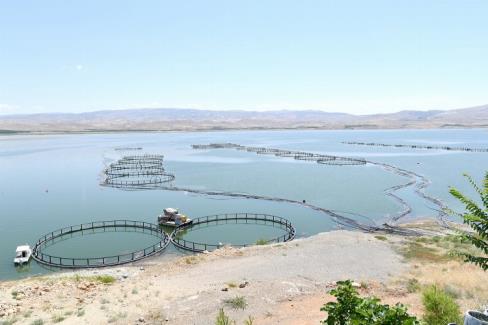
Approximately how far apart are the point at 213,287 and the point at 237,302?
4.10 meters

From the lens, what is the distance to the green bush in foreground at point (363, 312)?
30.6 feet

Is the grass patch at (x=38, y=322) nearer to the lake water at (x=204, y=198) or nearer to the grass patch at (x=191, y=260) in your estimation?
the grass patch at (x=191, y=260)

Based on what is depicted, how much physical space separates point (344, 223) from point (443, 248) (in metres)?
18.5

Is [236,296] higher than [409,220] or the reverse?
higher

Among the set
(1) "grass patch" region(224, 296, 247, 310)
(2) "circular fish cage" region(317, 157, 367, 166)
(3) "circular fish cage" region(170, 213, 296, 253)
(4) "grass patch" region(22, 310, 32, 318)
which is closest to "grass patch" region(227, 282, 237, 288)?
(1) "grass patch" region(224, 296, 247, 310)

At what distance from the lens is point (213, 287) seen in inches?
1061

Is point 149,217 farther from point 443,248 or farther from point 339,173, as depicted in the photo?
point 339,173

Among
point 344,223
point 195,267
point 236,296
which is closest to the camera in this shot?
point 236,296

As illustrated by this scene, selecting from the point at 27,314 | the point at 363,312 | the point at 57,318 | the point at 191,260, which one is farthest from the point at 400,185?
the point at 363,312

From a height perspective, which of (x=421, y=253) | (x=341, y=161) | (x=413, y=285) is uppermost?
(x=413, y=285)

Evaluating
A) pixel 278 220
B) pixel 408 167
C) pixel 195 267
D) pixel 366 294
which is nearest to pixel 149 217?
pixel 278 220

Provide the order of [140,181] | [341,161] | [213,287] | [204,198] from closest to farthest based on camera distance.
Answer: [213,287]
[204,198]
[140,181]
[341,161]

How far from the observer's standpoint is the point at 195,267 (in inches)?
1368

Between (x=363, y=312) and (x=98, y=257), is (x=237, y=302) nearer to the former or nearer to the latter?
(x=363, y=312)
